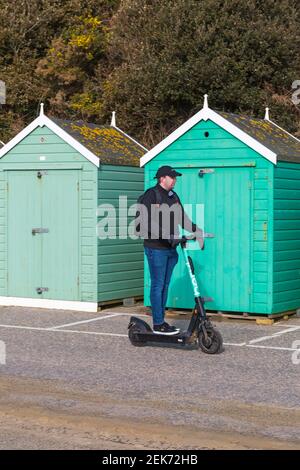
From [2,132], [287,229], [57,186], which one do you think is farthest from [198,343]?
[2,132]

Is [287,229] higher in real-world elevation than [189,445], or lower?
higher

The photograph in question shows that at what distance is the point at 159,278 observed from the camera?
9.67 meters

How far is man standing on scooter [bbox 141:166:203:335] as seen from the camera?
31.5 feet

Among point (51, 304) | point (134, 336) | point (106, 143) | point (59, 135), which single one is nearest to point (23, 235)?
point (51, 304)

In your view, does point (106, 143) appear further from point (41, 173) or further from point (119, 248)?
point (119, 248)

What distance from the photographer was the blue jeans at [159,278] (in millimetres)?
9680

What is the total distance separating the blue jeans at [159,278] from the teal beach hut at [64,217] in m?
3.52

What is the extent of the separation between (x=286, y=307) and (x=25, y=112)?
13.7m

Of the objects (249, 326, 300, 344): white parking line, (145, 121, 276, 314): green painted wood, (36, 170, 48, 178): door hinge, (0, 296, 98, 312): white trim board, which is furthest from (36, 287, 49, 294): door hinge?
(249, 326, 300, 344): white parking line

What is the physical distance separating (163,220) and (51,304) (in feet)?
14.6

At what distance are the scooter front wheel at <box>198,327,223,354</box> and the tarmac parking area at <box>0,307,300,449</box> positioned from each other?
0.10m

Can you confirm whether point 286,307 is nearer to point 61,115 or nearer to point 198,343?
point 198,343

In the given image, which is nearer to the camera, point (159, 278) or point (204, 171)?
point (159, 278)

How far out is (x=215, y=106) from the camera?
67.4ft
